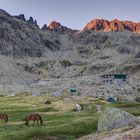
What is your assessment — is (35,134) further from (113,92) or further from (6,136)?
(113,92)

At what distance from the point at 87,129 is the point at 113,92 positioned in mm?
136018

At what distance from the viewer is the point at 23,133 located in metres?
59.0

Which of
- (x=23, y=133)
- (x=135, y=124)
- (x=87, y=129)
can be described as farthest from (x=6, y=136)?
(x=135, y=124)

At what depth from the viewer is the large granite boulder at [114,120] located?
57.7 m

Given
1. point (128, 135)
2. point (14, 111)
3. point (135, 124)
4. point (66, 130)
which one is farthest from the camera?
point (14, 111)

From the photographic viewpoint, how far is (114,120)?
5800cm

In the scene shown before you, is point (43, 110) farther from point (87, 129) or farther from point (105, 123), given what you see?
point (105, 123)

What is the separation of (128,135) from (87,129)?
2017 cm

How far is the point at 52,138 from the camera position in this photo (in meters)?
58.4

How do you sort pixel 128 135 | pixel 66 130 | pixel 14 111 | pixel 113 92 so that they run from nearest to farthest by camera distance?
pixel 128 135 < pixel 66 130 < pixel 14 111 < pixel 113 92

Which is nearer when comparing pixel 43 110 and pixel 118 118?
pixel 118 118

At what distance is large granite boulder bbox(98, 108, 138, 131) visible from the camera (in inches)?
2270

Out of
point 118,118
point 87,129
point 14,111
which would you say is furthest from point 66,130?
point 14,111

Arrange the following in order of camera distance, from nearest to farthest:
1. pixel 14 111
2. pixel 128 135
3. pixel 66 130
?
pixel 128 135 < pixel 66 130 < pixel 14 111
